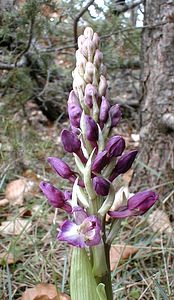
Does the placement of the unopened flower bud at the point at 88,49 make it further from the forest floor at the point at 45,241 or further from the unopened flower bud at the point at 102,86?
the forest floor at the point at 45,241

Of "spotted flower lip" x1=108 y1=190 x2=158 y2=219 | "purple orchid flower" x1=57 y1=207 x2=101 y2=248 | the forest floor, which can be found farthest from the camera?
the forest floor

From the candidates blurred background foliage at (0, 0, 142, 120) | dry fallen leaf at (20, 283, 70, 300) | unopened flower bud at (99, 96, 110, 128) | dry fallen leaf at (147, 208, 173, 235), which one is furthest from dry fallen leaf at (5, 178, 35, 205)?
unopened flower bud at (99, 96, 110, 128)

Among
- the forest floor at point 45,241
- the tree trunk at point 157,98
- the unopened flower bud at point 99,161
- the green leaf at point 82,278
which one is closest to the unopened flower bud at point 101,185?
the unopened flower bud at point 99,161

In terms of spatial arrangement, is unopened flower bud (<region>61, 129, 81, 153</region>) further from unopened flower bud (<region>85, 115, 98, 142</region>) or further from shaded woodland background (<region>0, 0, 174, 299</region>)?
shaded woodland background (<region>0, 0, 174, 299</region>)

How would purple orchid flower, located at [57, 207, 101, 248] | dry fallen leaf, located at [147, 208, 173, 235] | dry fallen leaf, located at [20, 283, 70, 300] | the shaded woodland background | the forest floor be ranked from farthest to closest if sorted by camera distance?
the shaded woodland background → dry fallen leaf, located at [147, 208, 173, 235] → the forest floor → dry fallen leaf, located at [20, 283, 70, 300] → purple orchid flower, located at [57, 207, 101, 248]

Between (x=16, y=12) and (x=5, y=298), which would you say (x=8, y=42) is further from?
(x=5, y=298)

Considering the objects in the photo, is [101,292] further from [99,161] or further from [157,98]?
[157,98]

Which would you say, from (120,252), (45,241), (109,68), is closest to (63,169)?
(120,252)
